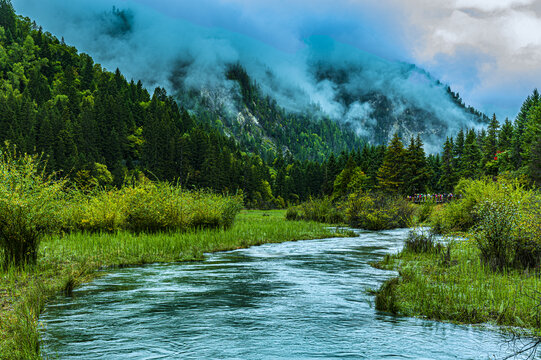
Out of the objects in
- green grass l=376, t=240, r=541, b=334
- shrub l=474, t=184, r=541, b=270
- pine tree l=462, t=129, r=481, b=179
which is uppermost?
pine tree l=462, t=129, r=481, b=179

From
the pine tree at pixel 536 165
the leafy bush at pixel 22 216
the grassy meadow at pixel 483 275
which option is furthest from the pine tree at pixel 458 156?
the leafy bush at pixel 22 216

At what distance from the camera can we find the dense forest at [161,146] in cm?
8638

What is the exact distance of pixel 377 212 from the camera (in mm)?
35500

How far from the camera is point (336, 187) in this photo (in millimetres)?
104125

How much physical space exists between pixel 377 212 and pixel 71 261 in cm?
2636

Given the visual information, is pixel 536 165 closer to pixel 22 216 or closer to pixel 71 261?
pixel 71 261

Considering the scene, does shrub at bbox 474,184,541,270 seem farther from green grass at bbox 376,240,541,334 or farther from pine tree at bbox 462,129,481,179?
pine tree at bbox 462,129,481,179

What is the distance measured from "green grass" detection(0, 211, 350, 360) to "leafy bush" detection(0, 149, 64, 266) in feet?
2.10

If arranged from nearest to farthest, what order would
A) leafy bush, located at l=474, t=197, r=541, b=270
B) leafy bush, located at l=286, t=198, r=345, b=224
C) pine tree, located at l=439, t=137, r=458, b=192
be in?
leafy bush, located at l=474, t=197, r=541, b=270 < leafy bush, located at l=286, t=198, r=345, b=224 < pine tree, located at l=439, t=137, r=458, b=192

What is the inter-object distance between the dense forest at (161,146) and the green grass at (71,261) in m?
45.4

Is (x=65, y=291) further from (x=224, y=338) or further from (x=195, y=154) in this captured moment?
(x=195, y=154)

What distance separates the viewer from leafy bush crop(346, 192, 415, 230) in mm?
35500

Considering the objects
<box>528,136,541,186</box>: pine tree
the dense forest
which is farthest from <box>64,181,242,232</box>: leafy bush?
<box>528,136,541,186</box>: pine tree

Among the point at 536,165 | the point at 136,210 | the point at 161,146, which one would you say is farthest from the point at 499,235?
the point at 161,146
